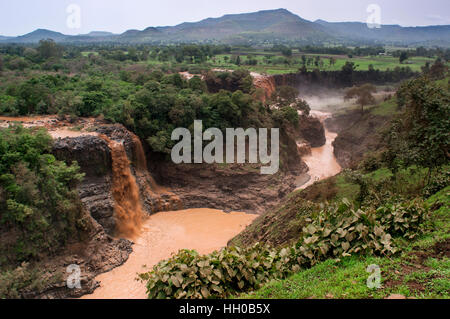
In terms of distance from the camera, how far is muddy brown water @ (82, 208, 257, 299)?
52.4ft

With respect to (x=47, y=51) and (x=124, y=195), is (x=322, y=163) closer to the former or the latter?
(x=124, y=195)

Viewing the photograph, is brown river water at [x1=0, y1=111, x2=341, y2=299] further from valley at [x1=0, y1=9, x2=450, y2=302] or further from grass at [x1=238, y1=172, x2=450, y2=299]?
grass at [x1=238, y1=172, x2=450, y2=299]

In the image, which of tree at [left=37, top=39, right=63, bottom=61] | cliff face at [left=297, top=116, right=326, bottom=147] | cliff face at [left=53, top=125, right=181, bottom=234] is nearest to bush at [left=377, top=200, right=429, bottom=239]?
cliff face at [left=53, top=125, right=181, bottom=234]

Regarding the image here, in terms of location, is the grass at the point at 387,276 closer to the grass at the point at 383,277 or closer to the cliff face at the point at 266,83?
the grass at the point at 383,277

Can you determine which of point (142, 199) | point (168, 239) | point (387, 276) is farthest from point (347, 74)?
point (387, 276)

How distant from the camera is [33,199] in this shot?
15031mm

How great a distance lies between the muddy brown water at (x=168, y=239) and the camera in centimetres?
1597

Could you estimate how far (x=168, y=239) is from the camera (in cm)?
2072

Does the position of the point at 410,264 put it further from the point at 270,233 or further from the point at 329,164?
the point at 329,164

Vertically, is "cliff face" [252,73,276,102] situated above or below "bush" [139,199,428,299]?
above

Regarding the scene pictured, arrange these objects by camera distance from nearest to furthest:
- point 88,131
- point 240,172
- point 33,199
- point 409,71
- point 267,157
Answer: point 33,199
point 88,131
point 240,172
point 267,157
point 409,71
